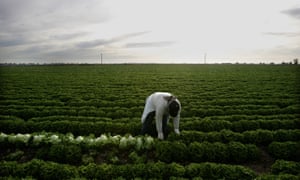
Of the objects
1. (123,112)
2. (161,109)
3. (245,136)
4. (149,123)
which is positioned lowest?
(245,136)

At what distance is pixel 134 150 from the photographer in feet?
22.2

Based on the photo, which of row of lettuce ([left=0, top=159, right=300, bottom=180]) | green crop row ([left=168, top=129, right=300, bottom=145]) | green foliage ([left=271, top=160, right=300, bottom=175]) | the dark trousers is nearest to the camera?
row of lettuce ([left=0, top=159, right=300, bottom=180])

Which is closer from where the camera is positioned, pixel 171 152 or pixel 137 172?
pixel 137 172

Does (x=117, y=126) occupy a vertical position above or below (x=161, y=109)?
below

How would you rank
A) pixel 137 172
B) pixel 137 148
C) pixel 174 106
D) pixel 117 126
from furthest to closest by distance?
pixel 117 126 → pixel 137 148 → pixel 174 106 → pixel 137 172

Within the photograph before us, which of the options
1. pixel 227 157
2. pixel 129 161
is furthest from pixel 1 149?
pixel 227 157

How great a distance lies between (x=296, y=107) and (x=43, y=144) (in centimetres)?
1108

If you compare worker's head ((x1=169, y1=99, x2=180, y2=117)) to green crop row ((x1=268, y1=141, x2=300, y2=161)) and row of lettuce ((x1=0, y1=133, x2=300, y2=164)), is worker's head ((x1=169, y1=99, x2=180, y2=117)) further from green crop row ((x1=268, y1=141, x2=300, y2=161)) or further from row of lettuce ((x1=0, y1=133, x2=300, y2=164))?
green crop row ((x1=268, y1=141, x2=300, y2=161))

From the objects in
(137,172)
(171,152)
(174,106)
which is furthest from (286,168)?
(137,172)

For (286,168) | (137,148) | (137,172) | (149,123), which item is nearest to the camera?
(137,172)

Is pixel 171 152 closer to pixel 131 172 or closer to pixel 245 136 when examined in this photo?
pixel 131 172

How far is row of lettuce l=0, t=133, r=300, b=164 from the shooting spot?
20.8ft

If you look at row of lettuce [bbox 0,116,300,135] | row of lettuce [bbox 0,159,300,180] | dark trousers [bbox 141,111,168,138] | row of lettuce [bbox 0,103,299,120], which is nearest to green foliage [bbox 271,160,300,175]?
row of lettuce [bbox 0,159,300,180]

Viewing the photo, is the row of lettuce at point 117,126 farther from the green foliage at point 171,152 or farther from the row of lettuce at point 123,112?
the green foliage at point 171,152
